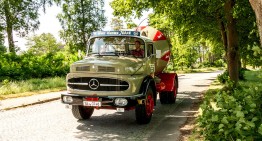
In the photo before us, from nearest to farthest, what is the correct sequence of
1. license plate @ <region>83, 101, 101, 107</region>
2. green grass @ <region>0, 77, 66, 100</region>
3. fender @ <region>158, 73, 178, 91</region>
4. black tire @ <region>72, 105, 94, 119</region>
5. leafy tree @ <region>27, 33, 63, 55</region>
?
1. license plate @ <region>83, 101, 101, 107</region>
2. black tire @ <region>72, 105, 94, 119</region>
3. fender @ <region>158, 73, 178, 91</region>
4. green grass @ <region>0, 77, 66, 100</region>
5. leafy tree @ <region>27, 33, 63, 55</region>

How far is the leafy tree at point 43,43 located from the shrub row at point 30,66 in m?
70.4

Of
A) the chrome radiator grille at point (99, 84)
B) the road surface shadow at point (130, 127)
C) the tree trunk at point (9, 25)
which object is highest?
the tree trunk at point (9, 25)

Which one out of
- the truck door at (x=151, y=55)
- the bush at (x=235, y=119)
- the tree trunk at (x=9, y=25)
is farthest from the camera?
the tree trunk at (x=9, y=25)

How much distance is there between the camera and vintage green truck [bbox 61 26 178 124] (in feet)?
27.3

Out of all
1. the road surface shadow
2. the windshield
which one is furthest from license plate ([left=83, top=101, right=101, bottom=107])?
the windshield

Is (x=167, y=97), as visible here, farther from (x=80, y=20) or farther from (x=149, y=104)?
(x=80, y=20)

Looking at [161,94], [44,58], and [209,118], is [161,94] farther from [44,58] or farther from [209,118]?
[44,58]

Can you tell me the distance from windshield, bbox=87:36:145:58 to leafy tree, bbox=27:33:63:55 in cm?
8698

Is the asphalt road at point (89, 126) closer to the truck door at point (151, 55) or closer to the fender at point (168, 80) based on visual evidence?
the fender at point (168, 80)

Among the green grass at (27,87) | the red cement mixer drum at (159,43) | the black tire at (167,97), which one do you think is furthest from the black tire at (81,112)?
the green grass at (27,87)

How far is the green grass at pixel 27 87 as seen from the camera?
16241mm

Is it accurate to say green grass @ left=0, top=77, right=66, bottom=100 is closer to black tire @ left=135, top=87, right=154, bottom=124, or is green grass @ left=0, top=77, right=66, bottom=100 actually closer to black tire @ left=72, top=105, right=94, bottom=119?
black tire @ left=72, top=105, right=94, bottom=119

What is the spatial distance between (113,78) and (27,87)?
37.0ft

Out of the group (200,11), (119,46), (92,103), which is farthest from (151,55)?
(200,11)
